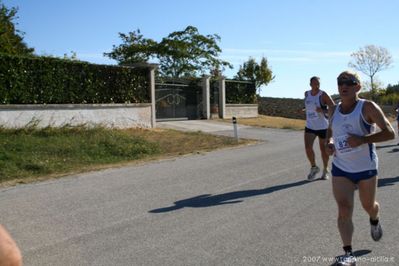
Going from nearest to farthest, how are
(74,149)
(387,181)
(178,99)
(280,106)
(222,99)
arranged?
(387,181)
(74,149)
(178,99)
(222,99)
(280,106)

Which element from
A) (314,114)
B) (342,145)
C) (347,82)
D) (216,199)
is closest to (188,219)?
(216,199)

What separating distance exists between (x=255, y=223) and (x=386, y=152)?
9140mm

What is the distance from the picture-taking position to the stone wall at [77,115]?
1600cm

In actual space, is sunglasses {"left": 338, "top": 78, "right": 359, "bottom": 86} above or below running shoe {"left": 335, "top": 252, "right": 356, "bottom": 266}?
above

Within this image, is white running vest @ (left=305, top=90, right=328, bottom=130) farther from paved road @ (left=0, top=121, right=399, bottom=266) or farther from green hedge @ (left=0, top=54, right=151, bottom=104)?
green hedge @ (left=0, top=54, right=151, bottom=104)

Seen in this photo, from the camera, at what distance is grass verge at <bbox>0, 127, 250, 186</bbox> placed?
1145 cm

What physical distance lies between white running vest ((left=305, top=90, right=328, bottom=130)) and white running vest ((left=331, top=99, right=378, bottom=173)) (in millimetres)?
4593

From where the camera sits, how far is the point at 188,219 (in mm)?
6656

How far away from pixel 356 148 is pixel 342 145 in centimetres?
13

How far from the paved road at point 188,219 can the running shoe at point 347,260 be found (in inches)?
8.3

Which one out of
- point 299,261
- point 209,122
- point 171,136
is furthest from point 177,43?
point 299,261

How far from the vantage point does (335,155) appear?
5074mm

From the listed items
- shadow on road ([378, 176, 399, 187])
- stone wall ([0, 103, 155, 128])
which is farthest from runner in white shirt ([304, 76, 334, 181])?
stone wall ([0, 103, 155, 128])

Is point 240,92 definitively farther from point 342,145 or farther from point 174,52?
point 342,145
